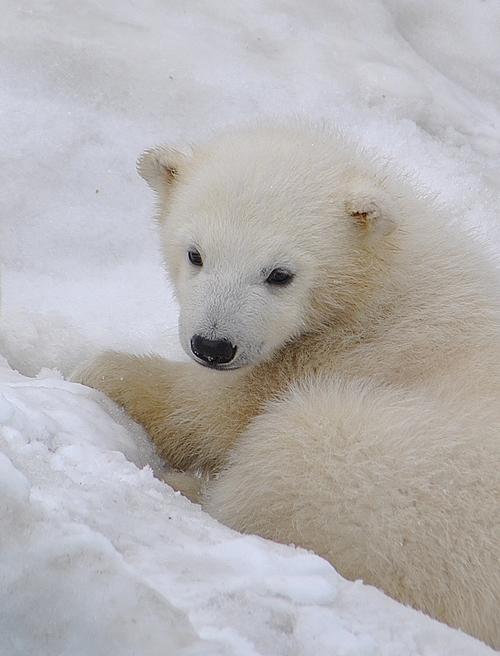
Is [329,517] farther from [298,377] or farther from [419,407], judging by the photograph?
[298,377]

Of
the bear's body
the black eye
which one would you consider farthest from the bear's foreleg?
the black eye

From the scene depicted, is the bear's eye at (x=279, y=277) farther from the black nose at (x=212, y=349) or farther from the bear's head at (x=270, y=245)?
the black nose at (x=212, y=349)

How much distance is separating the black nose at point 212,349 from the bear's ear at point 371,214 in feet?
2.35

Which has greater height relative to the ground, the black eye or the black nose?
the black eye

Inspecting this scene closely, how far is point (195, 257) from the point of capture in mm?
2996

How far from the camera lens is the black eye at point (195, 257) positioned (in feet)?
9.76

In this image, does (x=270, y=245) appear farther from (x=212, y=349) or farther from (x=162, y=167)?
(x=162, y=167)

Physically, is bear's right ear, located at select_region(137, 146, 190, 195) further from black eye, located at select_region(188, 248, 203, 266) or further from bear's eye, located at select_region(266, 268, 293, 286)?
bear's eye, located at select_region(266, 268, 293, 286)

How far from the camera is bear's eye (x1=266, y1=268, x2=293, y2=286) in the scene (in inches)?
113

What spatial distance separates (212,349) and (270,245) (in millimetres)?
449

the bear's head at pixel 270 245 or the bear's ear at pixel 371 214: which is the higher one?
the bear's ear at pixel 371 214

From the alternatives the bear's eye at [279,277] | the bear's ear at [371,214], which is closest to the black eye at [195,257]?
the bear's eye at [279,277]

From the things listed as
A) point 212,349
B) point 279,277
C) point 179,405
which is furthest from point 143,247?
point 212,349

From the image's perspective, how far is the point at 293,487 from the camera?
8.15ft
